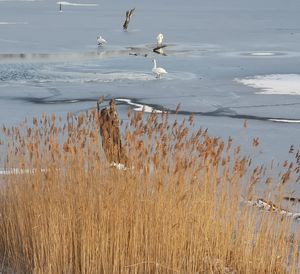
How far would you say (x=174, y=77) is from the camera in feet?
68.2

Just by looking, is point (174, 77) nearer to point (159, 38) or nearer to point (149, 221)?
point (159, 38)

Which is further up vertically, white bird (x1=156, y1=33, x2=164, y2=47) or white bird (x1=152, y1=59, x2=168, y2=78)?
white bird (x1=156, y1=33, x2=164, y2=47)

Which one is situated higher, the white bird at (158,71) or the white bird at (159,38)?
the white bird at (159,38)

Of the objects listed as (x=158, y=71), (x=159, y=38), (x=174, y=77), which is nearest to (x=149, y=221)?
(x=158, y=71)

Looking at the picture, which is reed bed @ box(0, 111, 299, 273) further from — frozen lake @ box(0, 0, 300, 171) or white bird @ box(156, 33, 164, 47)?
white bird @ box(156, 33, 164, 47)

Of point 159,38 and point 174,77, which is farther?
point 159,38

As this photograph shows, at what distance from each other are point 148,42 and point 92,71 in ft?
37.0

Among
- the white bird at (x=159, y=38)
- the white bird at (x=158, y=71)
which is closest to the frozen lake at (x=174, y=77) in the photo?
the white bird at (x=158, y=71)

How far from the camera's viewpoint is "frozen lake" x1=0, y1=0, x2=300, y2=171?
1417 cm

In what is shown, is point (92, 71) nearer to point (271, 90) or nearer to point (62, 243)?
point (271, 90)

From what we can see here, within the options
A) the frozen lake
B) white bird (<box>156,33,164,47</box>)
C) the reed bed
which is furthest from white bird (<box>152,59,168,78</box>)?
the reed bed

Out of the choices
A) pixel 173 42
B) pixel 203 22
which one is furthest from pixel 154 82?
pixel 203 22

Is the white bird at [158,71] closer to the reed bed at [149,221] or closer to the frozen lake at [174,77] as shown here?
the frozen lake at [174,77]

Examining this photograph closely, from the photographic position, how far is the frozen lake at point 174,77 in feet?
46.5
